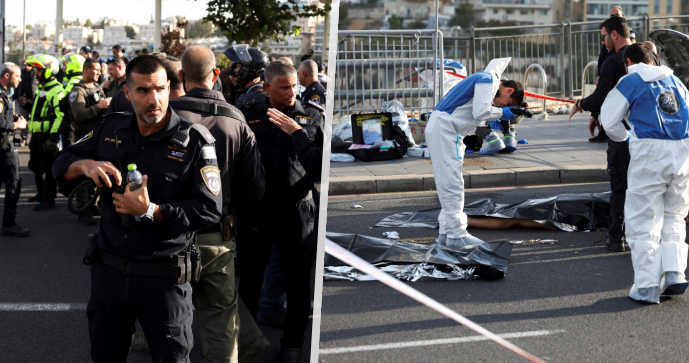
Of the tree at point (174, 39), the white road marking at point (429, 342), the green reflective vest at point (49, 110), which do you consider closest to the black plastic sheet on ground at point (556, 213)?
the white road marking at point (429, 342)

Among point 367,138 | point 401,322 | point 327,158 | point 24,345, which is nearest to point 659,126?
point 401,322

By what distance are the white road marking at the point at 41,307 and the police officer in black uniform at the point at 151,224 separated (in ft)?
7.57

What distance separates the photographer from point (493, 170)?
9.20m

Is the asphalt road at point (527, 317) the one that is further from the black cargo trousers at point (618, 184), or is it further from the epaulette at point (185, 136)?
the epaulette at point (185, 136)

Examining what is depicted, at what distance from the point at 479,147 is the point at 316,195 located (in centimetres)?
696

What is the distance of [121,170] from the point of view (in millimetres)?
2922

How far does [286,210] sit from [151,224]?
1100 mm

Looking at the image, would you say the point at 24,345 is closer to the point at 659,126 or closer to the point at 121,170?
the point at 121,170

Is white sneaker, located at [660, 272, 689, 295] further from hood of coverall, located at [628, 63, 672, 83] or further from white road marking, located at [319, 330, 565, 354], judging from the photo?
hood of coverall, located at [628, 63, 672, 83]

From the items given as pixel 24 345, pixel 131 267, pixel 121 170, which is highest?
pixel 121 170

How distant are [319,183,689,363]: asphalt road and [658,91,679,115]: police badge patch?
4.02 feet

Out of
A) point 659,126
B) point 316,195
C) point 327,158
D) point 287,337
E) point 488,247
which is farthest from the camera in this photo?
point 488,247

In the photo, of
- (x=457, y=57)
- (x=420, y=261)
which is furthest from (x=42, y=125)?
(x=457, y=57)

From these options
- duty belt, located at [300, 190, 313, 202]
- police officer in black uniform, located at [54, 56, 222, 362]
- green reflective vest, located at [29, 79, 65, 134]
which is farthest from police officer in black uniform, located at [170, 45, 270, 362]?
green reflective vest, located at [29, 79, 65, 134]
